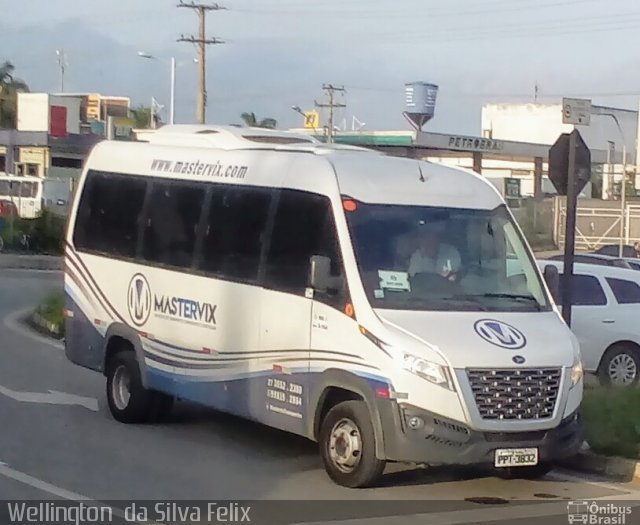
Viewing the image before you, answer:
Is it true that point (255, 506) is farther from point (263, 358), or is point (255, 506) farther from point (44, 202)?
point (44, 202)

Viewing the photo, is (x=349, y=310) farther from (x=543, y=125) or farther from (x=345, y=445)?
(x=543, y=125)

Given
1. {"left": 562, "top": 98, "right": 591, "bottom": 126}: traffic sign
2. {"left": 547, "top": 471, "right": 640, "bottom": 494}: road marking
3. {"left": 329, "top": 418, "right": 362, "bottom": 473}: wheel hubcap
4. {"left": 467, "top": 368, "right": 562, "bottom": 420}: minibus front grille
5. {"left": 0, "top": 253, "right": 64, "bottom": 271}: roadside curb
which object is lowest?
{"left": 0, "top": 253, "right": 64, "bottom": 271}: roadside curb

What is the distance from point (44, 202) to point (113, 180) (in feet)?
115

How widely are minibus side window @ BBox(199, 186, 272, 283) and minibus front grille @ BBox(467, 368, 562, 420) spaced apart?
2587mm

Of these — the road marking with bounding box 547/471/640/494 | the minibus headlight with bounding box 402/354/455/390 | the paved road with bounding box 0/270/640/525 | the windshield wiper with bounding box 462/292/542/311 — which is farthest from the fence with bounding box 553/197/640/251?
the minibus headlight with bounding box 402/354/455/390

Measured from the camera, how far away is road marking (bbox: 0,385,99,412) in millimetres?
14195

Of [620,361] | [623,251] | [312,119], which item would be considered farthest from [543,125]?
[620,361]

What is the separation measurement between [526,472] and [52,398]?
6.00 metres

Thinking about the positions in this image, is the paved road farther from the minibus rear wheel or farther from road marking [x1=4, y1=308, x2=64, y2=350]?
road marking [x1=4, y1=308, x2=64, y2=350]

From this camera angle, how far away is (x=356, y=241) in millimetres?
10602

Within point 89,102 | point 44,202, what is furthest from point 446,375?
point 89,102

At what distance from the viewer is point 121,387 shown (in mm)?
13266

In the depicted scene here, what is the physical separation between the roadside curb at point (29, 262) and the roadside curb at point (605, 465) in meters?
27.8

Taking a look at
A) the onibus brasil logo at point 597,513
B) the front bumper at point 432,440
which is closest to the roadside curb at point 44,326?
the front bumper at point 432,440
